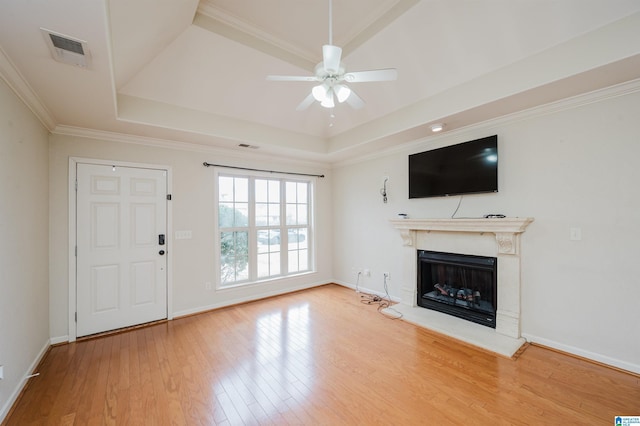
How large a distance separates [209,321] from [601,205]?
4.67 m

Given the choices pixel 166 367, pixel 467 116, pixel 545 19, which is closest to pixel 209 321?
pixel 166 367

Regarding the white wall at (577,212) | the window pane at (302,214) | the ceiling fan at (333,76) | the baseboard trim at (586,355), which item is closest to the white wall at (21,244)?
the ceiling fan at (333,76)

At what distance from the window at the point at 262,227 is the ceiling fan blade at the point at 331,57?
2.90 metres

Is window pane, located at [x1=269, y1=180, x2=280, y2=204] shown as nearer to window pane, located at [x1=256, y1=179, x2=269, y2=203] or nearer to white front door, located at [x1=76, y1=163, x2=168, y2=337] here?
window pane, located at [x1=256, y1=179, x2=269, y2=203]

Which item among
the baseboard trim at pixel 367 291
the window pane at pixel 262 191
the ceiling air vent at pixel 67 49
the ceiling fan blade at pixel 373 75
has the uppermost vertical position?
the ceiling air vent at pixel 67 49

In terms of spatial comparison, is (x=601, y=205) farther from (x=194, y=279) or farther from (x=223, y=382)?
(x=194, y=279)

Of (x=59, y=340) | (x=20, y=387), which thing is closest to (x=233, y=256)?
(x=59, y=340)

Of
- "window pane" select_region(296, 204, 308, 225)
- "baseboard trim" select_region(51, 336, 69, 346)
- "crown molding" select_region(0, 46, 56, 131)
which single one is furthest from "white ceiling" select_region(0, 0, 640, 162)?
"baseboard trim" select_region(51, 336, 69, 346)

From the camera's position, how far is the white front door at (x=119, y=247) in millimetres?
3160

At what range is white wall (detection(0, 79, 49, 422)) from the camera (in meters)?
1.96

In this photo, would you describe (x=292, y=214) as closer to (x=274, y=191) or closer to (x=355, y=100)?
(x=274, y=191)

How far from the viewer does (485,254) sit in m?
3.23

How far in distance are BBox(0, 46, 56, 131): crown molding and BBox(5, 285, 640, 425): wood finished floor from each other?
2501 mm

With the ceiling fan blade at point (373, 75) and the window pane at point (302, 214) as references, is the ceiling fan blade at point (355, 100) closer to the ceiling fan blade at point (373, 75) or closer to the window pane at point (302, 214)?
the ceiling fan blade at point (373, 75)
